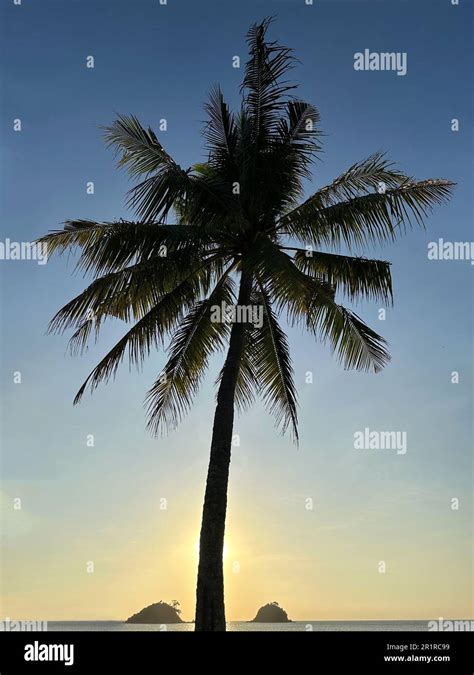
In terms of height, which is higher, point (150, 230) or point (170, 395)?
point (150, 230)

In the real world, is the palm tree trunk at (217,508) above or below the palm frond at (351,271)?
below

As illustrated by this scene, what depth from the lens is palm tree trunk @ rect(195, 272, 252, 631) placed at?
17.0 meters

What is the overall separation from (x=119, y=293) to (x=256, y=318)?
11.7ft

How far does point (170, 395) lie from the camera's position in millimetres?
20438

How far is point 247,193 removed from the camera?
20469 mm

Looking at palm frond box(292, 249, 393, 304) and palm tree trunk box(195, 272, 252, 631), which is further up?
palm frond box(292, 249, 393, 304)

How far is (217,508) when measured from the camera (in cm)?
1778

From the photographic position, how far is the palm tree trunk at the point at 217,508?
1695 centimetres
